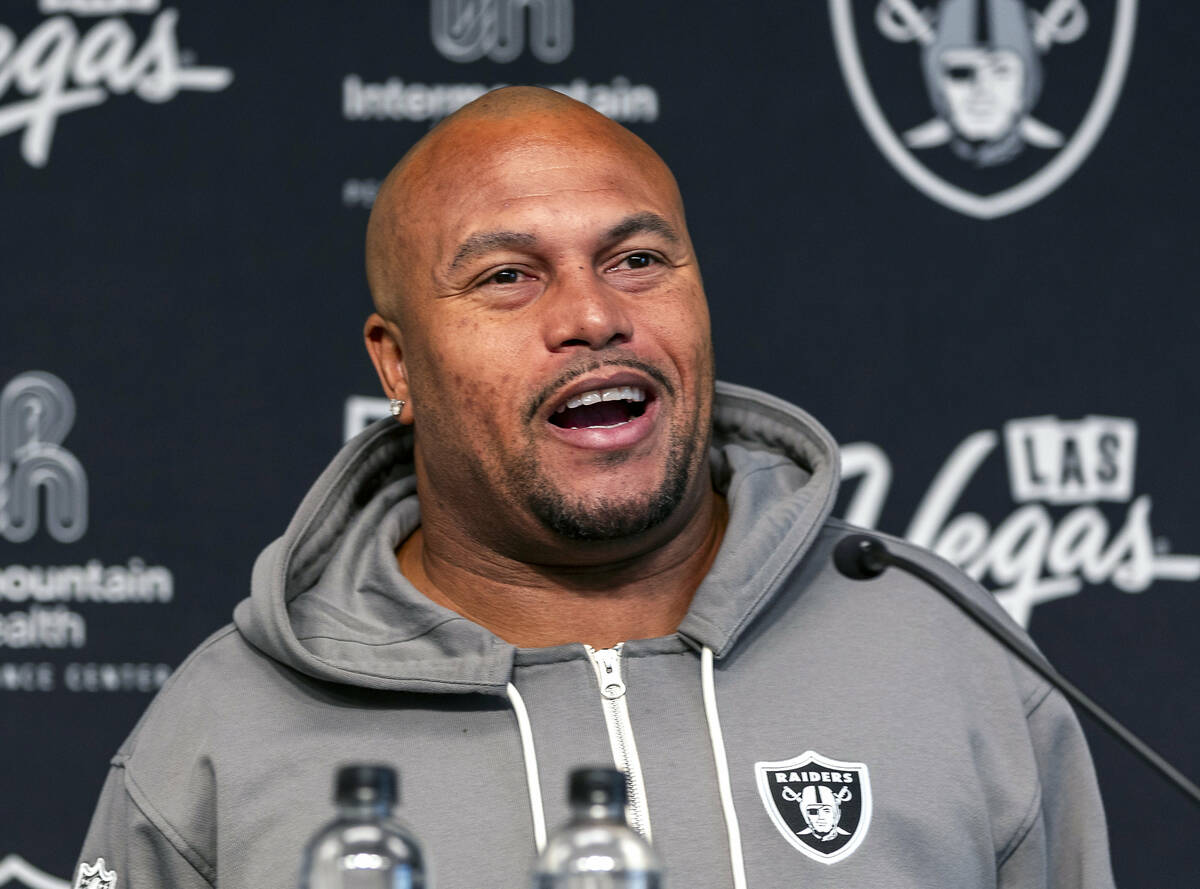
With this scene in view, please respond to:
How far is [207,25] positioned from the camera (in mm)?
2145

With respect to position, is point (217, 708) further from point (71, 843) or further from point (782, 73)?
point (782, 73)

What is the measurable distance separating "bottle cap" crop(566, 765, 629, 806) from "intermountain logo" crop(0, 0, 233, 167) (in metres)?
1.58

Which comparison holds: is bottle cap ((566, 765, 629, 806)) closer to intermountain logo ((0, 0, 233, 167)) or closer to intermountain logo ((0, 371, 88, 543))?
intermountain logo ((0, 371, 88, 543))

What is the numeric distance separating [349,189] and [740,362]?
61cm

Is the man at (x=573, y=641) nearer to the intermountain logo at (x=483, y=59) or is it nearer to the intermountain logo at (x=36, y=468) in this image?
the intermountain logo at (x=483, y=59)

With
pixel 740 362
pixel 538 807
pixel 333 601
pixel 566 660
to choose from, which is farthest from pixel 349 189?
pixel 538 807

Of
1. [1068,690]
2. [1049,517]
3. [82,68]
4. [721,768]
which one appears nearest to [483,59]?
[82,68]

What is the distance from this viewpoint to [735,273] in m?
2.16

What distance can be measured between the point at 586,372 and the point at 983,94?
99 centimetres

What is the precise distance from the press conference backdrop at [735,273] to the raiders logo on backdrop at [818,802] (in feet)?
2.53

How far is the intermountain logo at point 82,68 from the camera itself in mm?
2133

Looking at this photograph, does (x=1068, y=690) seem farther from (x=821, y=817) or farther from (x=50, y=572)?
(x=50, y=572)

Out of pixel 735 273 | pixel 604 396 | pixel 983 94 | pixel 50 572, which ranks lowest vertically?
pixel 604 396

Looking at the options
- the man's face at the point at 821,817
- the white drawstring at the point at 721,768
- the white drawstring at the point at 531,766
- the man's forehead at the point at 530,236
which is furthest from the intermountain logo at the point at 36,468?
the man's face at the point at 821,817
